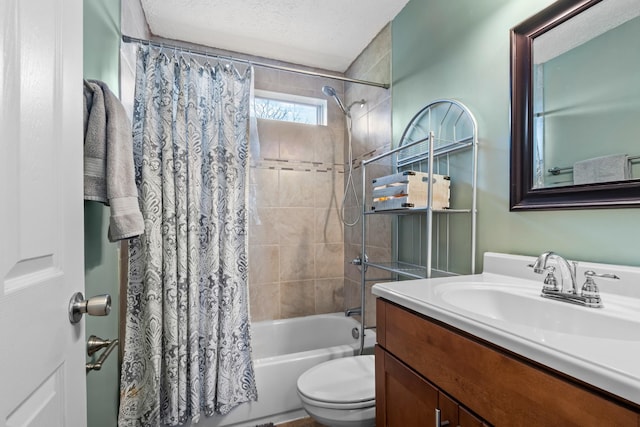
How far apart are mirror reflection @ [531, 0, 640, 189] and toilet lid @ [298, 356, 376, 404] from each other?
42.5 inches

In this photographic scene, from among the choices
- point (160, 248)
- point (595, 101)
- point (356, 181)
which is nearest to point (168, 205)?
point (160, 248)

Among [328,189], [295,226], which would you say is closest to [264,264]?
[295,226]

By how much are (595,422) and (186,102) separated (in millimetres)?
1794

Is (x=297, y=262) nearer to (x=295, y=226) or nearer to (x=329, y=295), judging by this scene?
(x=295, y=226)

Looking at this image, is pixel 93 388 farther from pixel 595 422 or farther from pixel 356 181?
pixel 356 181

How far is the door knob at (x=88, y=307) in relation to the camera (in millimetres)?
580

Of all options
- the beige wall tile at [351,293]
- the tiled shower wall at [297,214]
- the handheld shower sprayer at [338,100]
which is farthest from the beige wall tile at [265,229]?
the handheld shower sprayer at [338,100]

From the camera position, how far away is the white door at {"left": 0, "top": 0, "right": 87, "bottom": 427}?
0.40m

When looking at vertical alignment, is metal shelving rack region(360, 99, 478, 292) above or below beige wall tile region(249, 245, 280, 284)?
above

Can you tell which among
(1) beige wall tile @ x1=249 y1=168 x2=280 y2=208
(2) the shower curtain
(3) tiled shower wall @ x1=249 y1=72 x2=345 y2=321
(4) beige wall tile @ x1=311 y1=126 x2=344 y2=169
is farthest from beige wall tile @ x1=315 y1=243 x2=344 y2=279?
(2) the shower curtain

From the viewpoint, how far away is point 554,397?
486 mm

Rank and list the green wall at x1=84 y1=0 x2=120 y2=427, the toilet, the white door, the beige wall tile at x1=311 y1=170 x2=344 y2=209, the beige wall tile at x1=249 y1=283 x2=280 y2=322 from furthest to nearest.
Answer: the beige wall tile at x1=311 y1=170 x2=344 y2=209 < the beige wall tile at x1=249 y1=283 x2=280 y2=322 < the toilet < the green wall at x1=84 y1=0 x2=120 y2=427 < the white door

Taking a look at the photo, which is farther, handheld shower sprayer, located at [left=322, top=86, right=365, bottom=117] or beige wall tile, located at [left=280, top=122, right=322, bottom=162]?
beige wall tile, located at [left=280, top=122, right=322, bottom=162]

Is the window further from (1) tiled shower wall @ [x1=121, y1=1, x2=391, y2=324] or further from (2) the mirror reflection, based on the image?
(2) the mirror reflection
